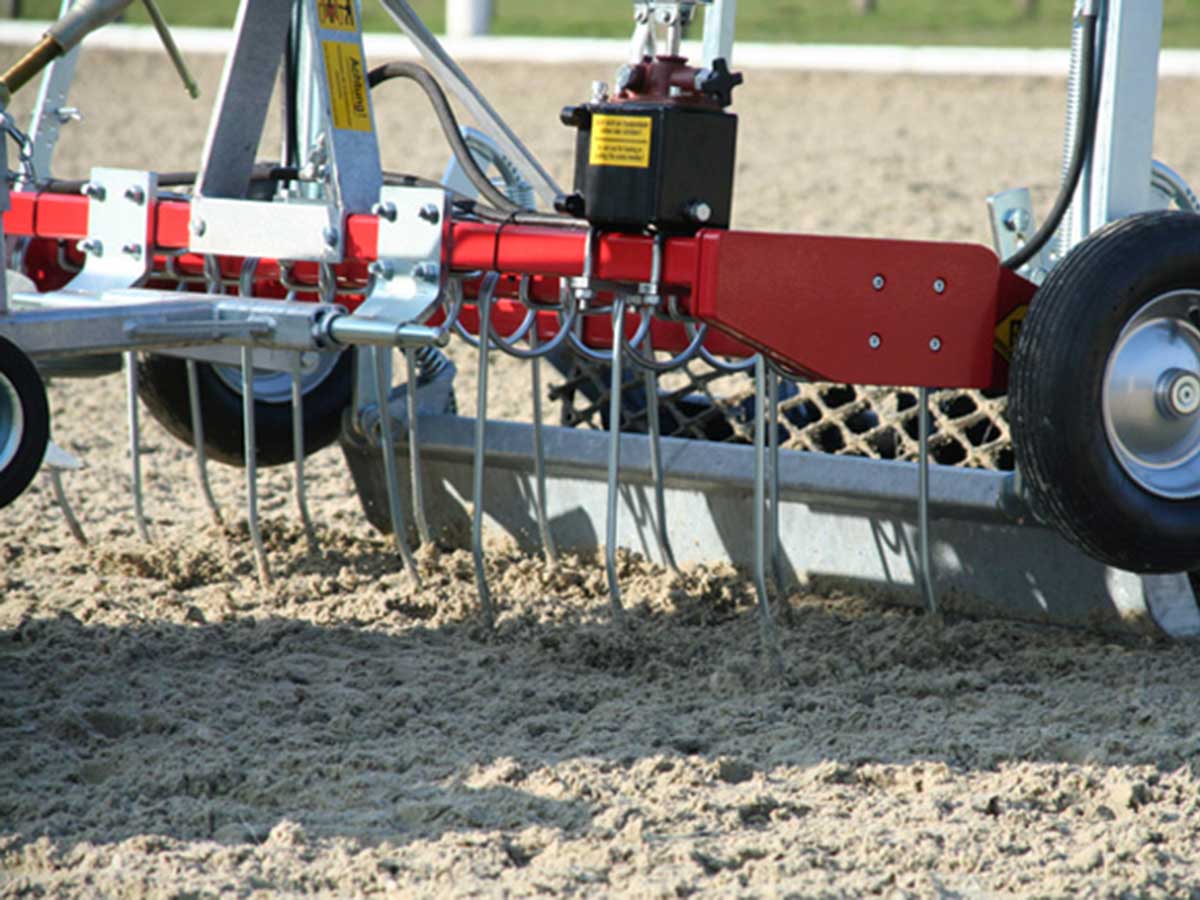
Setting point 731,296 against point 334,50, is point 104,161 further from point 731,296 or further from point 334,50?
point 731,296

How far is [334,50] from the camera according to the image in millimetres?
2977

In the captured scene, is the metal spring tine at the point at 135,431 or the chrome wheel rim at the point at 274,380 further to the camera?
the chrome wheel rim at the point at 274,380

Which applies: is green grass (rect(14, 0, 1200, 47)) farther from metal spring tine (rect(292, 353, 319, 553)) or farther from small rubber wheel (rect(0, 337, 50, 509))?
small rubber wheel (rect(0, 337, 50, 509))

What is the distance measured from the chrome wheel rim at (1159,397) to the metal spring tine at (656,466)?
2.65 feet

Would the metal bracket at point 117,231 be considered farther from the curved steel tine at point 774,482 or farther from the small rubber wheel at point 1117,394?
the small rubber wheel at point 1117,394

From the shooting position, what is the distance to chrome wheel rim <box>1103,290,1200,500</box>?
2652mm

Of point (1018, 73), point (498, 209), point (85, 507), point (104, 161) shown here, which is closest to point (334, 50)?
point (498, 209)

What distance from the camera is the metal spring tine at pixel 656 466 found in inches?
128

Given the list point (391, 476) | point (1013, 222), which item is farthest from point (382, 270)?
point (1013, 222)

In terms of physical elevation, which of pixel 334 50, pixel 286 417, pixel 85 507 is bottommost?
pixel 85 507

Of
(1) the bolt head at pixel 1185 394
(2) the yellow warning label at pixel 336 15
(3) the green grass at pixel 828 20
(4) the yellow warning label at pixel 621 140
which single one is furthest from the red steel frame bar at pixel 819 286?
(3) the green grass at pixel 828 20

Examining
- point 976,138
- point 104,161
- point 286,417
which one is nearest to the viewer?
point 286,417

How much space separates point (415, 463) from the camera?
3.45 meters

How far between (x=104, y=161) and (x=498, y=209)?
7250mm
